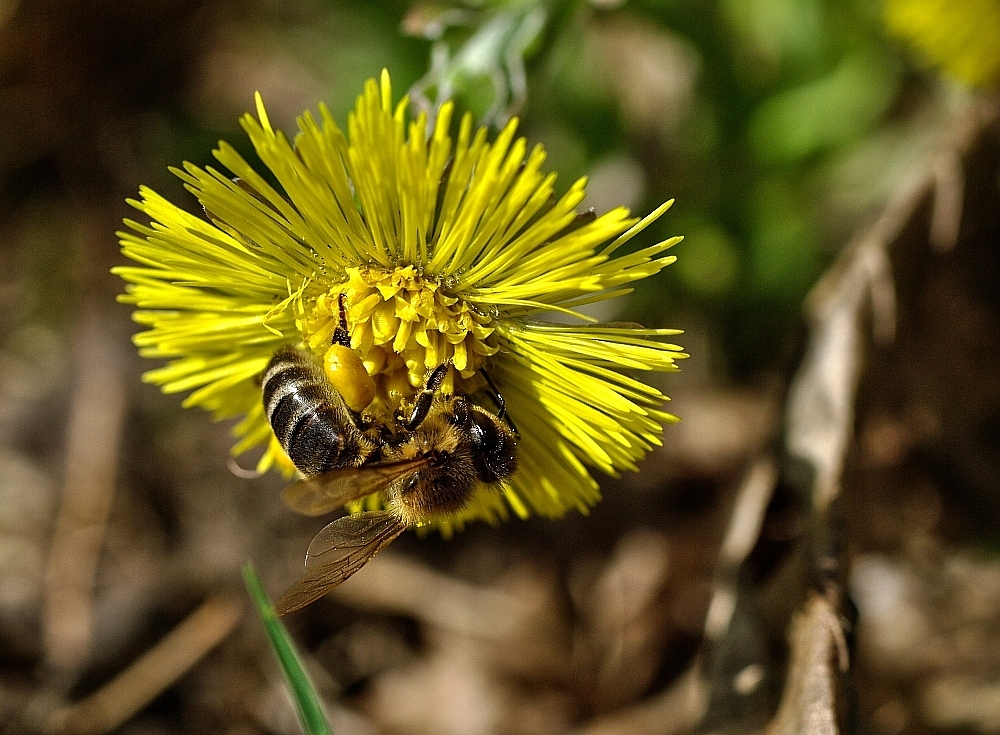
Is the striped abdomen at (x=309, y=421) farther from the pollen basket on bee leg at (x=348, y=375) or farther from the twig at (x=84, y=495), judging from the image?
the twig at (x=84, y=495)

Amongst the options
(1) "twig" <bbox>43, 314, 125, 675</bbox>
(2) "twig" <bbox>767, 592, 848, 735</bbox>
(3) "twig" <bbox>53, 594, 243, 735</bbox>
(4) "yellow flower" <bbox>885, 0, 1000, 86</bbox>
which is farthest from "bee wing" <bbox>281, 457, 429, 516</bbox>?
(4) "yellow flower" <bbox>885, 0, 1000, 86</bbox>

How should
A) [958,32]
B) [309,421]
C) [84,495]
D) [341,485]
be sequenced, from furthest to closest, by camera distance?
1. [84,495]
2. [958,32]
3. [309,421]
4. [341,485]

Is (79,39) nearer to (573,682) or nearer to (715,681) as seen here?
(573,682)

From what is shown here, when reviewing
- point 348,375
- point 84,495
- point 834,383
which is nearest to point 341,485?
point 348,375

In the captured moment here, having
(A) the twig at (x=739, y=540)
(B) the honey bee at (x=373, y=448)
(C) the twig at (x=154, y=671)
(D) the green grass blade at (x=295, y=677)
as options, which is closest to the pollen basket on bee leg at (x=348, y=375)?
(B) the honey bee at (x=373, y=448)

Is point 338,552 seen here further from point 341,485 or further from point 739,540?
point 739,540

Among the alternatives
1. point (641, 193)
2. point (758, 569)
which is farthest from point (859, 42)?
point (758, 569)

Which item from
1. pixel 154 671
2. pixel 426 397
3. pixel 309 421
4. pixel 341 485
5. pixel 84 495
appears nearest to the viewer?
pixel 341 485
